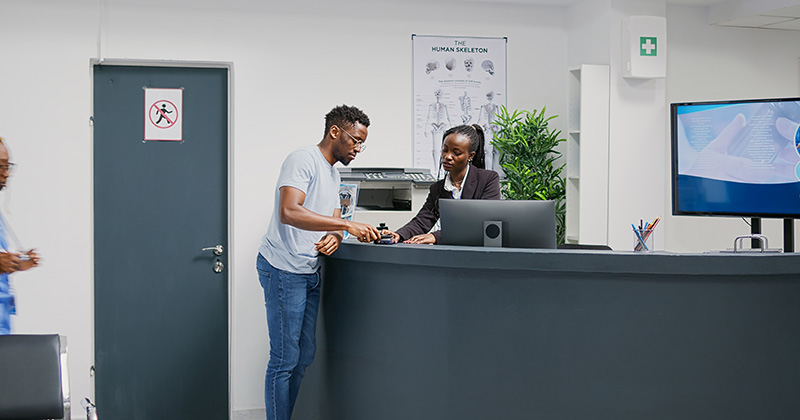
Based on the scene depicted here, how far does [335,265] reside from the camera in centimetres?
312

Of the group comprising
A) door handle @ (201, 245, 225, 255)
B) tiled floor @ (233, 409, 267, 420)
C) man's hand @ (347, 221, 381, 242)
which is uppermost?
man's hand @ (347, 221, 381, 242)

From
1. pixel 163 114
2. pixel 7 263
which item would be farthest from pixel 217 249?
pixel 7 263

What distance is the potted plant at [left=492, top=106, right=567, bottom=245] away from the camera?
4.60 meters

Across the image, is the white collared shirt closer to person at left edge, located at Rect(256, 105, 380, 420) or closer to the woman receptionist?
the woman receptionist

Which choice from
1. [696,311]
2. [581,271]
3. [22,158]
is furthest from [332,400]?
[22,158]

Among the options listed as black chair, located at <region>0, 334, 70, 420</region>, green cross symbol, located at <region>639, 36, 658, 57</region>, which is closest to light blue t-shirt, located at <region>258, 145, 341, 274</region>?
black chair, located at <region>0, 334, 70, 420</region>

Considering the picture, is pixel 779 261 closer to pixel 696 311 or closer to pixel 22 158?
pixel 696 311

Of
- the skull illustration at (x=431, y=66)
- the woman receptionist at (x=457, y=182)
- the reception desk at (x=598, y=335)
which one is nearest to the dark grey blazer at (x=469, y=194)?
the woman receptionist at (x=457, y=182)

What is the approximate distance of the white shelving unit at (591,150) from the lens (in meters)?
4.53

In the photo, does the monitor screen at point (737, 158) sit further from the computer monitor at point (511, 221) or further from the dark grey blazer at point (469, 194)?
the computer monitor at point (511, 221)

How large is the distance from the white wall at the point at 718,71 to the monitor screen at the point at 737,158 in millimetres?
1010

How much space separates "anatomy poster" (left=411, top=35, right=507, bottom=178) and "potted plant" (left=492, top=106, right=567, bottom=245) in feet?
0.44

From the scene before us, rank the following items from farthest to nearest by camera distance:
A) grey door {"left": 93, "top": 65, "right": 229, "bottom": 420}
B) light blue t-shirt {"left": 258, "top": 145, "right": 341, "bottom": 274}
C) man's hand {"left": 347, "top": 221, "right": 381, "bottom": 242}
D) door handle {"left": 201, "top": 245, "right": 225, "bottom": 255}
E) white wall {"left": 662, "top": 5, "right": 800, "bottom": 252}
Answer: white wall {"left": 662, "top": 5, "right": 800, "bottom": 252}
door handle {"left": 201, "top": 245, "right": 225, "bottom": 255}
grey door {"left": 93, "top": 65, "right": 229, "bottom": 420}
light blue t-shirt {"left": 258, "top": 145, "right": 341, "bottom": 274}
man's hand {"left": 347, "top": 221, "right": 381, "bottom": 242}

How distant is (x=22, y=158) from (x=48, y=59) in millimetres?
599
